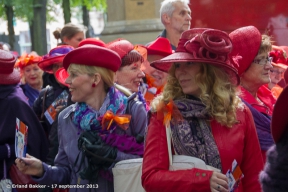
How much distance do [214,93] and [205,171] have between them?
54 centimetres

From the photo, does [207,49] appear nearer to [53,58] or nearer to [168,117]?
[168,117]

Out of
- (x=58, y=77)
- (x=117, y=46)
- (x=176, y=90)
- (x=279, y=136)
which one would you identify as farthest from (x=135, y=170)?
(x=58, y=77)

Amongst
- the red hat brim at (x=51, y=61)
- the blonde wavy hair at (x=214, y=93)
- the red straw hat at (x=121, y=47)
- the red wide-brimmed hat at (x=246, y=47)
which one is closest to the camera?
the blonde wavy hair at (x=214, y=93)

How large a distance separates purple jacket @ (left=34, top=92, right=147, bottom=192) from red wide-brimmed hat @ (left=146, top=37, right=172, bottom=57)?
1803 millimetres

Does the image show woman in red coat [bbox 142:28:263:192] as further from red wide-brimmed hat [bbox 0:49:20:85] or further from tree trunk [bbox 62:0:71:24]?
tree trunk [bbox 62:0:71:24]

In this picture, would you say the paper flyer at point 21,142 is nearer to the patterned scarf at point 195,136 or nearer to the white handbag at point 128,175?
the white handbag at point 128,175

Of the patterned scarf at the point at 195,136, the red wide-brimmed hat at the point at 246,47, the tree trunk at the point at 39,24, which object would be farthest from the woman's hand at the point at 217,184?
the tree trunk at the point at 39,24

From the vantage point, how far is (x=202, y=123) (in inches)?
150

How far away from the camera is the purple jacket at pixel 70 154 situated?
4672 millimetres

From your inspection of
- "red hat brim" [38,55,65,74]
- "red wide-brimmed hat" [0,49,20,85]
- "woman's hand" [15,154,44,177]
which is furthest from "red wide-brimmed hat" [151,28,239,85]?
"red hat brim" [38,55,65,74]

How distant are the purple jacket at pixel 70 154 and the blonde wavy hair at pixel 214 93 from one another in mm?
756

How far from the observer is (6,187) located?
5.82 metres

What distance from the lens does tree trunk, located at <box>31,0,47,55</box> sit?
21766mm

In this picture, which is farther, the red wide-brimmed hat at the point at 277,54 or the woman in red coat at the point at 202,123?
the red wide-brimmed hat at the point at 277,54
